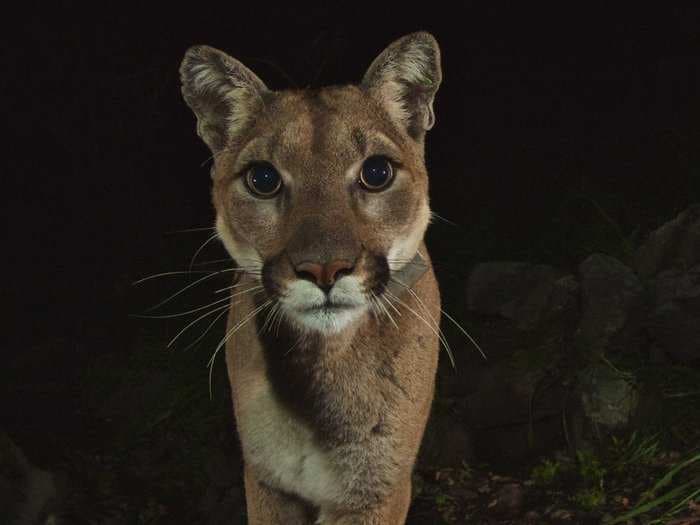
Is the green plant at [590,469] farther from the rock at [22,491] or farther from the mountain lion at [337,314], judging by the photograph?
the rock at [22,491]

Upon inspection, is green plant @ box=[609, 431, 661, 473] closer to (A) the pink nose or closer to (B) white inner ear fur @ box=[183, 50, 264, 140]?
(A) the pink nose

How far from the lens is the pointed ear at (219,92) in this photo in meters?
3.15

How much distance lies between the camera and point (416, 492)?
14.9 feet

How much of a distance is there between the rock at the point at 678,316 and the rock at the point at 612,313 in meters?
0.08

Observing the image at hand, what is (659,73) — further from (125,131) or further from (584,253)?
(125,131)

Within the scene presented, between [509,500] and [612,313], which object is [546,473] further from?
[612,313]

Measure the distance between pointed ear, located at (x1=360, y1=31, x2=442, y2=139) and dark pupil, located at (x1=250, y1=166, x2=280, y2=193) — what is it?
0.48m

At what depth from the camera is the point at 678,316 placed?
437cm

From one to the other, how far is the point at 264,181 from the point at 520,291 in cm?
227

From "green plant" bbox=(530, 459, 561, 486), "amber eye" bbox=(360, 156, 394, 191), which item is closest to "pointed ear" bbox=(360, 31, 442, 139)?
"amber eye" bbox=(360, 156, 394, 191)

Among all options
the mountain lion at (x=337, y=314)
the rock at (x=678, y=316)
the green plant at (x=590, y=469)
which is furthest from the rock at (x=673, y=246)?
the mountain lion at (x=337, y=314)

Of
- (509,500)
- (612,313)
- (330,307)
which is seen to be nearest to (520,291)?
(612,313)

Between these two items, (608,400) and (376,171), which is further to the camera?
(608,400)

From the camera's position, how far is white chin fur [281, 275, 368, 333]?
2645 mm
